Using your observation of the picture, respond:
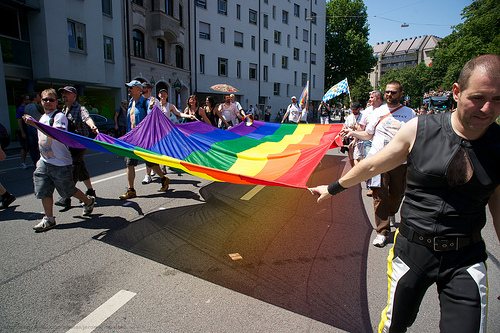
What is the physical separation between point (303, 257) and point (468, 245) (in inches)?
95.4

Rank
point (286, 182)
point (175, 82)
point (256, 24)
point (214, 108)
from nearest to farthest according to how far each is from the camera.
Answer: point (286, 182)
point (214, 108)
point (175, 82)
point (256, 24)

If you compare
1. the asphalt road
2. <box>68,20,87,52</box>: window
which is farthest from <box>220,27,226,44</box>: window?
the asphalt road

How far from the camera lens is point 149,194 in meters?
6.90

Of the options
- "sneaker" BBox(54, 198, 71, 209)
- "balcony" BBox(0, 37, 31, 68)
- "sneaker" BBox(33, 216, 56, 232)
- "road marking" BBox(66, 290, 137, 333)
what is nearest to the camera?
"road marking" BBox(66, 290, 137, 333)

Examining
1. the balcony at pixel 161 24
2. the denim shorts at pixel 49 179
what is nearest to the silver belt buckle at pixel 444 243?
the denim shorts at pixel 49 179

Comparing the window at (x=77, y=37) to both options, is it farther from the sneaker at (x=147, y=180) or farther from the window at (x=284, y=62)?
the window at (x=284, y=62)

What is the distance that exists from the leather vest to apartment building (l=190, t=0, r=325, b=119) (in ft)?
106

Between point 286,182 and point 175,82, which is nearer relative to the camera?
point 286,182

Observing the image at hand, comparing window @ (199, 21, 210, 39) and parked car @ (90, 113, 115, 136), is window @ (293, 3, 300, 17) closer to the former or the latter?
window @ (199, 21, 210, 39)

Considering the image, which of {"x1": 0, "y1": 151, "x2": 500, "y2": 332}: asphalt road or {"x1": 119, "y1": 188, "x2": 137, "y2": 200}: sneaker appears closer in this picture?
{"x1": 0, "y1": 151, "x2": 500, "y2": 332}: asphalt road

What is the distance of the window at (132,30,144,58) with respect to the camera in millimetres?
24922

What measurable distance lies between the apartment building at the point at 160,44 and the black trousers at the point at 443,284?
24.9 meters

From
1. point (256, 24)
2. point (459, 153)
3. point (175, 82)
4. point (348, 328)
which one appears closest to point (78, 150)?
point (348, 328)

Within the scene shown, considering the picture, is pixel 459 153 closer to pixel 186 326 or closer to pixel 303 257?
pixel 186 326
